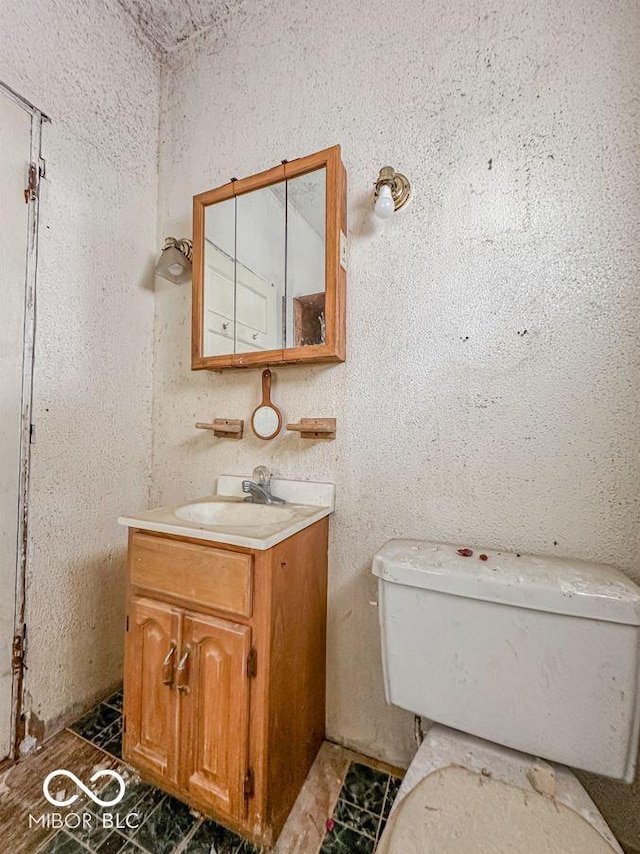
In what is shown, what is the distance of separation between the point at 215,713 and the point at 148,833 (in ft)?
1.08

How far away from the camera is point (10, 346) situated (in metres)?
1.02

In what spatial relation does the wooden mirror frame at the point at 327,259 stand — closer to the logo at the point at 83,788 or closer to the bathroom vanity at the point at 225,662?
the bathroom vanity at the point at 225,662

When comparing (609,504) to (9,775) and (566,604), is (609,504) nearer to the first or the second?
(566,604)

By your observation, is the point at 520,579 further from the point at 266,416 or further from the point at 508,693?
the point at 266,416

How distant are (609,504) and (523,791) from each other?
62 cm

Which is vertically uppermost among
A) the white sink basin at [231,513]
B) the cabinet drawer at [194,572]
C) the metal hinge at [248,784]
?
the white sink basin at [231,513]

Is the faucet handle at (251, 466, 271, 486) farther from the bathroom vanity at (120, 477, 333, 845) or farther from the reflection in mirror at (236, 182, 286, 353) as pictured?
the reflection in mirror at (236, 182, 286, 353)

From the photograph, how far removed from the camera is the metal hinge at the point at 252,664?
2.66 feet

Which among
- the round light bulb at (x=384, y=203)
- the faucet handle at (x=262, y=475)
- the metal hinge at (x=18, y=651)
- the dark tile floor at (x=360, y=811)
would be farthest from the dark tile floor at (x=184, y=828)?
the round light bulb at (x=384, y=203)

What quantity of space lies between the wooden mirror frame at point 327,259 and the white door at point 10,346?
1.74ft

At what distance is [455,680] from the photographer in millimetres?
773

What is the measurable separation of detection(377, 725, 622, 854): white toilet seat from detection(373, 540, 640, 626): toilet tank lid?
321 millimetres

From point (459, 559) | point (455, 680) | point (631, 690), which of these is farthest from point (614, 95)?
point (455, 680)

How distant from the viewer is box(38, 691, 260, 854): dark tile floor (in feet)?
2.68
